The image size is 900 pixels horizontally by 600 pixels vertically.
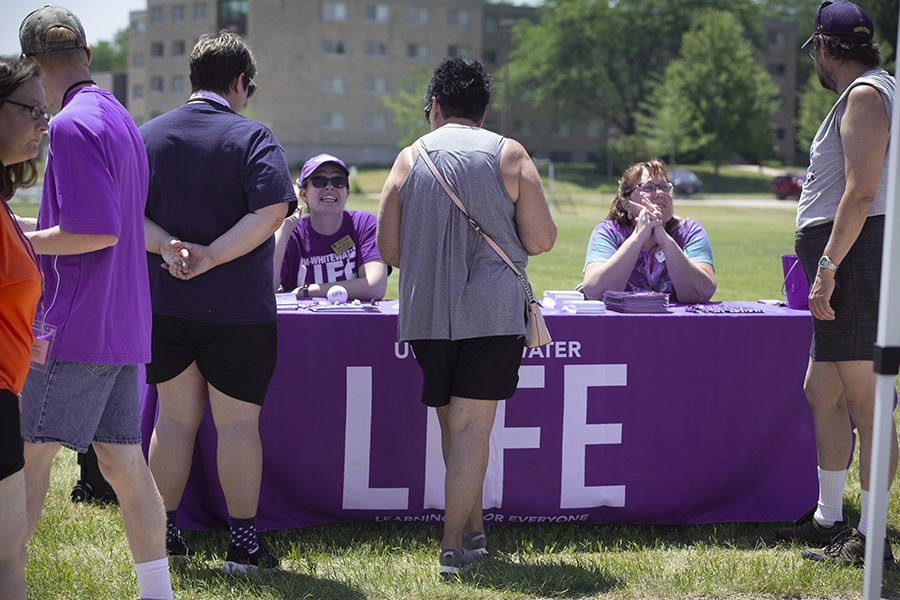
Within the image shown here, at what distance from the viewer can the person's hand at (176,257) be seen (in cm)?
294

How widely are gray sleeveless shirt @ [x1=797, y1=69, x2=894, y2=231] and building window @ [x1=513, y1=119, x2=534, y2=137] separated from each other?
68.7 metres

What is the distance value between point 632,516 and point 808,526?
0.77 metres

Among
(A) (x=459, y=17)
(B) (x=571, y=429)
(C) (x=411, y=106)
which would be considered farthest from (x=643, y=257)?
(A) (x=459, y=17)

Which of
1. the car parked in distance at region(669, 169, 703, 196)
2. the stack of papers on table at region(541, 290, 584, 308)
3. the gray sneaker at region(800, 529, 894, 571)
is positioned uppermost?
the stack of papers on table at region(541, 290, 584, 308)

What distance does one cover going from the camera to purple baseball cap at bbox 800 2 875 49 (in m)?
3.13

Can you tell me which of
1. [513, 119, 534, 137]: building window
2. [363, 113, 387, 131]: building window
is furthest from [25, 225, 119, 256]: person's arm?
[513, 119, 534, 137]: building window

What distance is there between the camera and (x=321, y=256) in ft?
15.1

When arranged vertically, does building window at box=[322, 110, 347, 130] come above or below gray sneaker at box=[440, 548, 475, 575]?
above

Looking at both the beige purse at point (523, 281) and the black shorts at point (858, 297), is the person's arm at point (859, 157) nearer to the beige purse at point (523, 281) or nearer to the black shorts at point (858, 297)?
the black shorts at point (858, 297)

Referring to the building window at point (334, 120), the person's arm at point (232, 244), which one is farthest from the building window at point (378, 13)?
the person's arm at point (232, 244)

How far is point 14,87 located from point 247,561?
1956mm

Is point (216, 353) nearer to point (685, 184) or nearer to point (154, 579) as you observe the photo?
point (154, 579)

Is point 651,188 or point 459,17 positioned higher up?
point 459,17

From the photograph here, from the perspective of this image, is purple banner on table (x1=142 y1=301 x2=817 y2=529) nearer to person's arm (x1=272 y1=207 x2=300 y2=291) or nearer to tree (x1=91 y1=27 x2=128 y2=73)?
person's arm (x1=272 y1=207 x2=300 y2=291)
